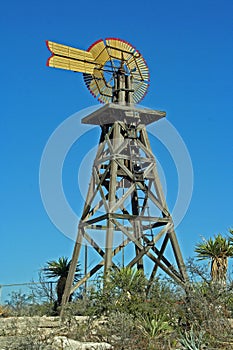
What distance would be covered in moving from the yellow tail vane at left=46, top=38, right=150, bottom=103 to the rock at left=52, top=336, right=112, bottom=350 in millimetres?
11358

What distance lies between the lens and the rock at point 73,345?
10308 millimetres

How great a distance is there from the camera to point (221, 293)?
37.0 ft

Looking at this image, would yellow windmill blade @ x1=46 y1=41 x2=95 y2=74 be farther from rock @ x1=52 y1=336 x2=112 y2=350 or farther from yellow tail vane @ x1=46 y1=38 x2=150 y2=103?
rock @ x1=52 y1=336 x2=112 y2=350

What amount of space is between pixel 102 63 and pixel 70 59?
1455mm

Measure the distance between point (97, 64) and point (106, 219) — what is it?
20.5 ft

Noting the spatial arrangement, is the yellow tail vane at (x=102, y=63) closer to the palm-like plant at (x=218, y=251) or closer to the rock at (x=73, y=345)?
the palm-like plant at (x=218, y=251)

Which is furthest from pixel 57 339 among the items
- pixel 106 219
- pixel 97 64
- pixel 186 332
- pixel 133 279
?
pixel 97 64

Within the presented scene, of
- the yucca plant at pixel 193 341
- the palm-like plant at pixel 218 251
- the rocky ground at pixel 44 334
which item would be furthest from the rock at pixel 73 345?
the palm-like plant at pixel 218 251

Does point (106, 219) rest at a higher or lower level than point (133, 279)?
higher

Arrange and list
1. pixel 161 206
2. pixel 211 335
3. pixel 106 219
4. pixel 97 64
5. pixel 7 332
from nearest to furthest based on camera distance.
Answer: pixel 211 335 < pixel 7 332 < pixel 106 219 < pixel 161 206 < pixel 97 64

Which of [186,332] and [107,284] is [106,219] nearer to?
[107,284]

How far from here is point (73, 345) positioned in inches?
410

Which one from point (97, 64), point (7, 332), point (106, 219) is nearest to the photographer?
point (7, 332)

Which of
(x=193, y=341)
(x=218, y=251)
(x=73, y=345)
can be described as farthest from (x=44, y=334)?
(x=218, y=251)
